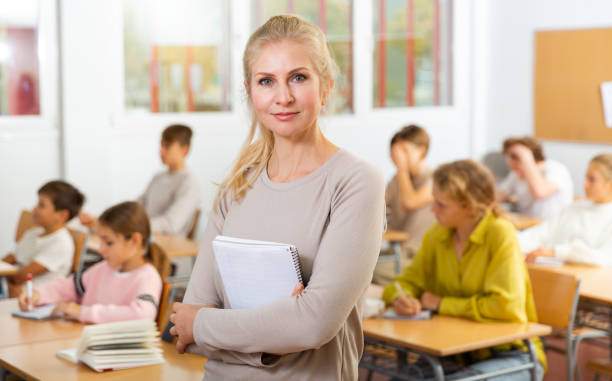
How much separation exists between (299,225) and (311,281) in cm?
11

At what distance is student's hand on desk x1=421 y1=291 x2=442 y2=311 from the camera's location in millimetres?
3203

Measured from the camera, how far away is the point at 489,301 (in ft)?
10.1

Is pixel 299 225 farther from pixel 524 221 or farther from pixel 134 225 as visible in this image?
pixel 524 221

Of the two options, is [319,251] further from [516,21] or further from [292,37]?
[516,21]

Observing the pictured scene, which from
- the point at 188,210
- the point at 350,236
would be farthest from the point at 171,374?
the point at 188,210

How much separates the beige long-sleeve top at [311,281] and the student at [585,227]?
2993mm

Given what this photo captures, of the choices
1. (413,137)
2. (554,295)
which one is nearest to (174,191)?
(413,137)

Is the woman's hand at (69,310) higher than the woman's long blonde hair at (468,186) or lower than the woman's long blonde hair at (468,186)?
lower

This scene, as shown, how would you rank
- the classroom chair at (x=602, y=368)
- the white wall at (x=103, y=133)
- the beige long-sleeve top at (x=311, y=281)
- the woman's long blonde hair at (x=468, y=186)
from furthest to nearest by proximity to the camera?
the white wall at (x=103, y=133)
the classroom chair at (x=602, y=368)
the woman's long blonde hair at (x=468, y=186)
the beige long-sleeve top at (x=311, y=281)

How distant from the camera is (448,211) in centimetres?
328

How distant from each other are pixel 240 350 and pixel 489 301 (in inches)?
67.6

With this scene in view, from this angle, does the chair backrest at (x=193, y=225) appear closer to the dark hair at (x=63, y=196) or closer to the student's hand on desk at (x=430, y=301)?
the dark hair at (x=63, y=196)

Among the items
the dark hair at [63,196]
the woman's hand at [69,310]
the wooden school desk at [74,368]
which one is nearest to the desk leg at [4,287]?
the dark hair at [63,196]

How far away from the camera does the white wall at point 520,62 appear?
302 inches
